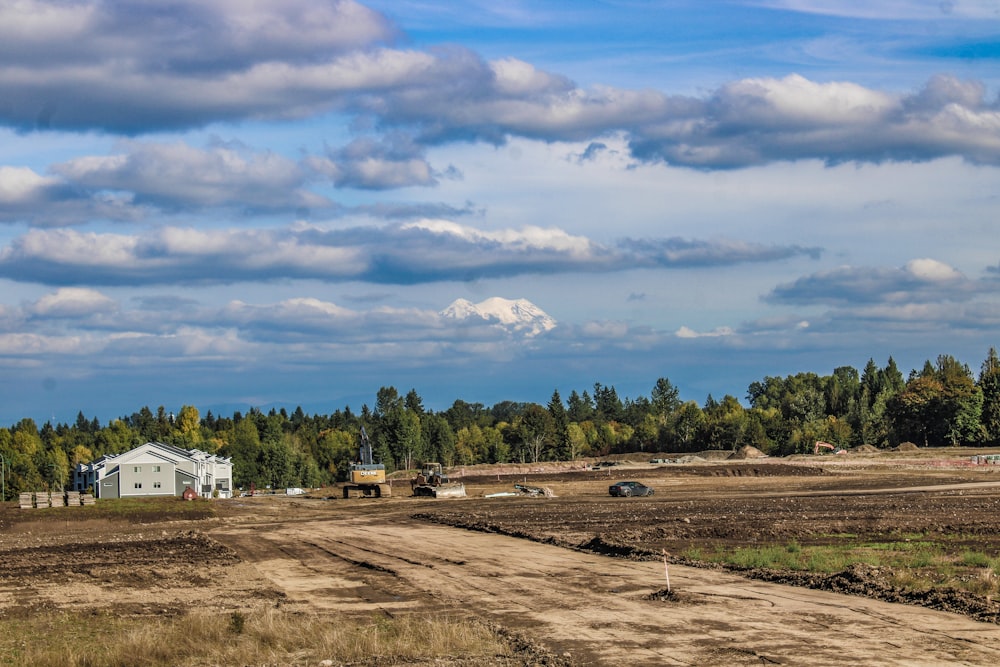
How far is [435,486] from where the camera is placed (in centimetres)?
9212

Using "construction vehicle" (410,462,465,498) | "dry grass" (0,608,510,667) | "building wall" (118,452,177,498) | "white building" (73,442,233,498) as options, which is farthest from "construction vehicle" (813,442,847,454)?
"dry grass" (0,608,510,667)

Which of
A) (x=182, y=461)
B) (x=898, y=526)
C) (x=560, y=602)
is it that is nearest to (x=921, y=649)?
(x=560, y=602)

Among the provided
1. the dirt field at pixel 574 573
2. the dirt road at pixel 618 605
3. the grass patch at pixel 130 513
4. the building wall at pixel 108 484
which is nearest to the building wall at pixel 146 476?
the building wall at pixel 108 484

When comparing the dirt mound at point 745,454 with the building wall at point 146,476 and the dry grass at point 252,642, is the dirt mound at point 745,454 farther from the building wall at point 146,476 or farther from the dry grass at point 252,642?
the dry grass at point 252,642

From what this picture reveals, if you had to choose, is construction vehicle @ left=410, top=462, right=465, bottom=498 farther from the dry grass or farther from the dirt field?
the dry grass

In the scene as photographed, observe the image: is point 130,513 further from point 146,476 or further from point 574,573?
point 574,573

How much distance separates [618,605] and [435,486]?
6572 cm

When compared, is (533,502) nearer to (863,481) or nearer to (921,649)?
(863,481)

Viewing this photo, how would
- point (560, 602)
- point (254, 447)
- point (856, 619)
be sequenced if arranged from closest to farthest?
1. point (856, 619)
2. point (560, 602)
3. point (254, 447)

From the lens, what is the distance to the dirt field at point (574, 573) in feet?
73.2

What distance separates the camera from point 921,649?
20422 mm

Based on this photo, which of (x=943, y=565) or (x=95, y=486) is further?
(x=95, y=486)

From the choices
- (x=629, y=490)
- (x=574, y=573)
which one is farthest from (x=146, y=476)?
(x=574, y=573)

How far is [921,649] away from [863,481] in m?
76.2
